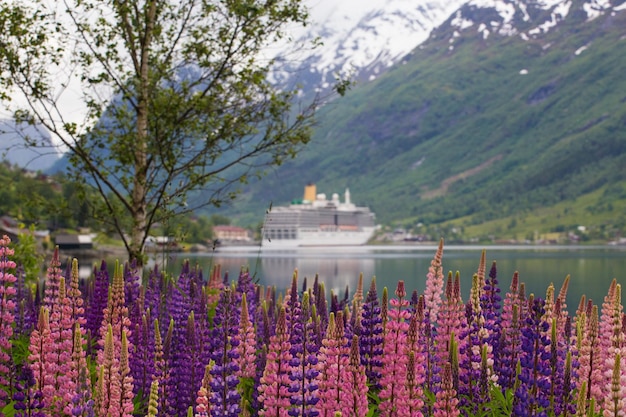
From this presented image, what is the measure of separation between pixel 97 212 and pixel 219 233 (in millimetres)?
179626

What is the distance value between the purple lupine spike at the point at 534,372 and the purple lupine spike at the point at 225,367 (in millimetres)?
1927

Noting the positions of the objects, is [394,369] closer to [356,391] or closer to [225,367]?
[356,391]

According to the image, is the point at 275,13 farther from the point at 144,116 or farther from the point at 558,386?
the point at 558,386

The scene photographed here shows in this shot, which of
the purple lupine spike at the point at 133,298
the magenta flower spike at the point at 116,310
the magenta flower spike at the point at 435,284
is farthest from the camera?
the magenta flower spike at the point at 435,284

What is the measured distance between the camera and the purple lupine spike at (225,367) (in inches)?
210

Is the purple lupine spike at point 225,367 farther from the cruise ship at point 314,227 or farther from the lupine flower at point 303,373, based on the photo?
the cruise ship at point 314,227

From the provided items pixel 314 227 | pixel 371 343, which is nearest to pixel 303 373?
pixel 371 343

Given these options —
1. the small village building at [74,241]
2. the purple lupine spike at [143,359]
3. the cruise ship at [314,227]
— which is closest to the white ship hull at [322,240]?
the cruise ship at [314,227]


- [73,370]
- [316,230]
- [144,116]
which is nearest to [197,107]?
[144,116]

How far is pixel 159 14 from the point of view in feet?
50.9

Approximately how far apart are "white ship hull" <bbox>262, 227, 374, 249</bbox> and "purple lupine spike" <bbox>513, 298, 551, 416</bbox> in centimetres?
17240

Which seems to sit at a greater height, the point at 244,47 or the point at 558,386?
the point at 244,47

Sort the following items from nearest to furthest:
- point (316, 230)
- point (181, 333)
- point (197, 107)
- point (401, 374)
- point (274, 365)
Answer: point (274, 365)
point (401, 374)
point (181, 333)
point (197, 107)
point (316, 230)

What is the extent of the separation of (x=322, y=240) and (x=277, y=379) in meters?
183
